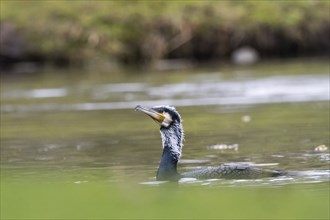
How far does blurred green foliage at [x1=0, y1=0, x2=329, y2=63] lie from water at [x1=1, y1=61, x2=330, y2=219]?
66.8 feet

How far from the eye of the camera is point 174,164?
1619 centimetres

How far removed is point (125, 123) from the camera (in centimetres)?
2686

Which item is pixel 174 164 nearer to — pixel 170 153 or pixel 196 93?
pixel 170 153

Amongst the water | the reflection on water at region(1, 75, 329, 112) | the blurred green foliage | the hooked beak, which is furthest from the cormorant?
the blurred green foliage

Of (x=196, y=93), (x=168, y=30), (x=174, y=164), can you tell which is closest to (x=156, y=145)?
(x=174, y=164)

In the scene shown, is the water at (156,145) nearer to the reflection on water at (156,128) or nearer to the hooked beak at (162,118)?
the reflection on water at (156,128)

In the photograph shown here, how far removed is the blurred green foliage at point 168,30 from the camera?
64.0 m

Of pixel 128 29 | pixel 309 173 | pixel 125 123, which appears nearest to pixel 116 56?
pixel 128 29

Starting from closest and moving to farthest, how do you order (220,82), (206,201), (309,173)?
(206,201) → (309,173) → (220,82)

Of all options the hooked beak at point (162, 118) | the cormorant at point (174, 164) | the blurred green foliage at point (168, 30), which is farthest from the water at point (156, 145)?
the blurred green foliage at point (168, 30)

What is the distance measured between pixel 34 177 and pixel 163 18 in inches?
1920

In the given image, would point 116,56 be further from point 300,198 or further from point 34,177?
point 300,198

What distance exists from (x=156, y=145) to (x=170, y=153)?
5568 millimetres

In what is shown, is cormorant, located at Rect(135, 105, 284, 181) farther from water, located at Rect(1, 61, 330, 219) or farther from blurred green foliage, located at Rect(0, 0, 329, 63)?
blurred green foliage, located at Rect(0, 0, 329, 63)
